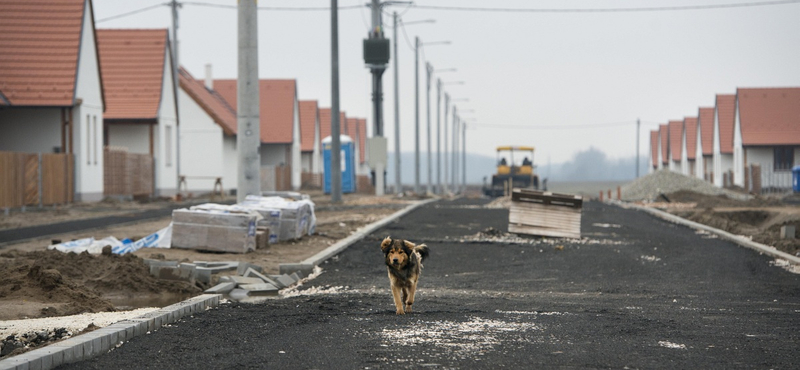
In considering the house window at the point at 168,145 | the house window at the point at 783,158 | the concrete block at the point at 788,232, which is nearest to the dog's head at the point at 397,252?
the concrete block at the point at 788,232

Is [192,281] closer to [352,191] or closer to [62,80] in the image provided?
[62,80]

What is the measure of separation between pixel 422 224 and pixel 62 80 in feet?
51.9

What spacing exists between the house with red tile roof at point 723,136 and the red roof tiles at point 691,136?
11196 millimetres

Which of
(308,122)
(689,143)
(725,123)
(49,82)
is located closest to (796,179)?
(725,123)

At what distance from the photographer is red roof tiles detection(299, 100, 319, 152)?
262ft

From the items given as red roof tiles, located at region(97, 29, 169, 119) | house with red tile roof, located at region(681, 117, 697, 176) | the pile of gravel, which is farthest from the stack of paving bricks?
house with red tile roof, located at region(681, 117, 697, 176)

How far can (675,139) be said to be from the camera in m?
103

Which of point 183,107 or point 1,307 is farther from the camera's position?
point 183,107

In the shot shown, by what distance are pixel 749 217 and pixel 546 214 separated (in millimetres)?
12060

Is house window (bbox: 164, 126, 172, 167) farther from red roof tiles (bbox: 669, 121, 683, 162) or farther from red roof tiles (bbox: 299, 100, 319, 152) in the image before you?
red roof tiles (bbox: 669, 121, 683, 162)

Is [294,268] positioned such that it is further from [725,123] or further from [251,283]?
[725,123]

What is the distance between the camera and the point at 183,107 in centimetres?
5697

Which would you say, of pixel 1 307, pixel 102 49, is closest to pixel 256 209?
pixel 1 307

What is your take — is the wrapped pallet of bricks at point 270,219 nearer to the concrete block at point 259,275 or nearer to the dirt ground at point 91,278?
the dirt ground at point 91,278
